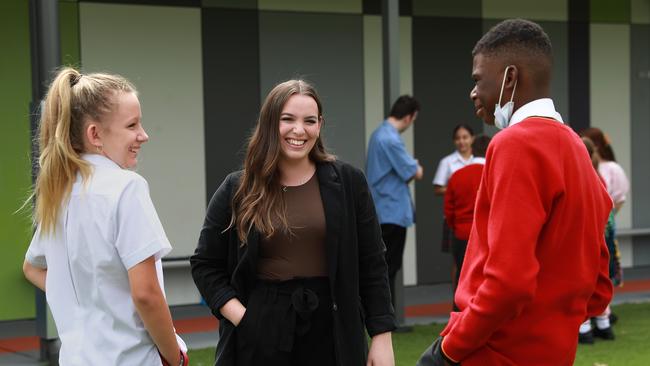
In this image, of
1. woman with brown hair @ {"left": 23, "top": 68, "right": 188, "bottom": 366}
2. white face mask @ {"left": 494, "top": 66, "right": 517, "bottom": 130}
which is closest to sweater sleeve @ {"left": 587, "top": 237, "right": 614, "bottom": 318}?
white face mask @ {"left": 494, "top": 66, "right": 517, "bottom": 130}

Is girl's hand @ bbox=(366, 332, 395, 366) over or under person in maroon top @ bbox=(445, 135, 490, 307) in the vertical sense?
under

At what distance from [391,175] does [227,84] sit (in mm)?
2489

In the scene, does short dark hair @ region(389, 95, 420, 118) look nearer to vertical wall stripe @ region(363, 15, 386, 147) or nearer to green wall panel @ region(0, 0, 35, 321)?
vertical wall stripe @ region(363, 15, 386, 147)

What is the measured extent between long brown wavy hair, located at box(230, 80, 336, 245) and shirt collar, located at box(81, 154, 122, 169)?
0.74 metres

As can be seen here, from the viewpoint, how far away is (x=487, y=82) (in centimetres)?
264

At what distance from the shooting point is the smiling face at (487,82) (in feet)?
8.60

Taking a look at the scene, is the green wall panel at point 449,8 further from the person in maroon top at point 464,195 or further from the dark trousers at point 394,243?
the dark trousers at point 394,243

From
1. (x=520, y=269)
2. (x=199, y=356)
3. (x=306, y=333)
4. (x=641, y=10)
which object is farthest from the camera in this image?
(x=641, y=10)

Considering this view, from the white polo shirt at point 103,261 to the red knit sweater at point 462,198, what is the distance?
4.99 meters

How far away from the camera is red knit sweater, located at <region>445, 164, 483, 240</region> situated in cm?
740

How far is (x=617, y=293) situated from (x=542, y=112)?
842 centimetres

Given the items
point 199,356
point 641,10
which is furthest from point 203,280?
point 641,10

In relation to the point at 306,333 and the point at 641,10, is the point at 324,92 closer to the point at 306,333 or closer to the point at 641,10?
the point at 641,10

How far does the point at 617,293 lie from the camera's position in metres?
10.3
